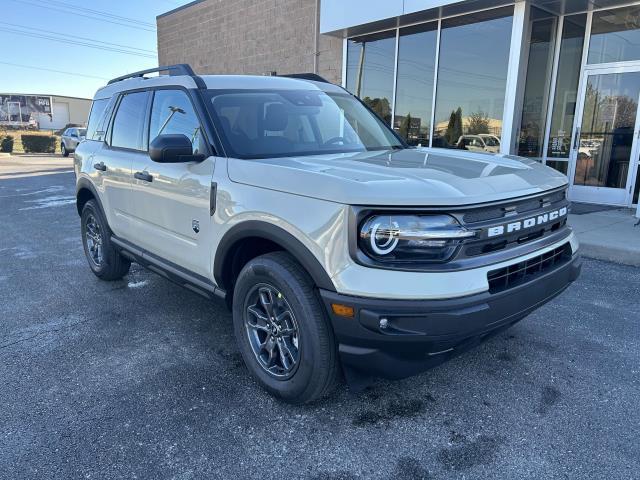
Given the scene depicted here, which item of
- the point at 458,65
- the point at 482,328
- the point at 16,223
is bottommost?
the point at 16,223

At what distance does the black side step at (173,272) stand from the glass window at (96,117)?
1418 mm

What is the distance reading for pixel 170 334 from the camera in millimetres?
3885

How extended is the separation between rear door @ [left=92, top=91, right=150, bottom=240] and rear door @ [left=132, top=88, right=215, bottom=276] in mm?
158

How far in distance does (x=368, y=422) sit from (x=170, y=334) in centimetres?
192

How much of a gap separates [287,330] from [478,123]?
8447 millimetres

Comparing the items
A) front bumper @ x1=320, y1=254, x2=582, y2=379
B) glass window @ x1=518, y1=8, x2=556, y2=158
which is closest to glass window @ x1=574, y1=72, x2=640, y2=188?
glass window @ x1=518, y1=8, x2=556, y2=158

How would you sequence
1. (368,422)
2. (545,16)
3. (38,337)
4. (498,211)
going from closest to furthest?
1. (498,211)
2. (368,422)
3. (38,337)
4. (545,16)

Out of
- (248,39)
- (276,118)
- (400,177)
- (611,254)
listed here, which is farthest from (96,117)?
(248,39)

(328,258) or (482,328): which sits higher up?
(328,258)

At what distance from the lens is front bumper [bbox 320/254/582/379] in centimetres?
221

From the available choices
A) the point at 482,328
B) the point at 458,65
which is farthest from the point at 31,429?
the point at 458,65

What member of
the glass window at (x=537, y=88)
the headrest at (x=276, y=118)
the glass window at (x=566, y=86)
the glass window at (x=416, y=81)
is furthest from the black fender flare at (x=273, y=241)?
the glass window at (x=566, y=86)

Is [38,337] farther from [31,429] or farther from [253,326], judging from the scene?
[253,326]

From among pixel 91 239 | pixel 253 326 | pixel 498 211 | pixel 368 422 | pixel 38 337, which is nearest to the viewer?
pixel 498 211
